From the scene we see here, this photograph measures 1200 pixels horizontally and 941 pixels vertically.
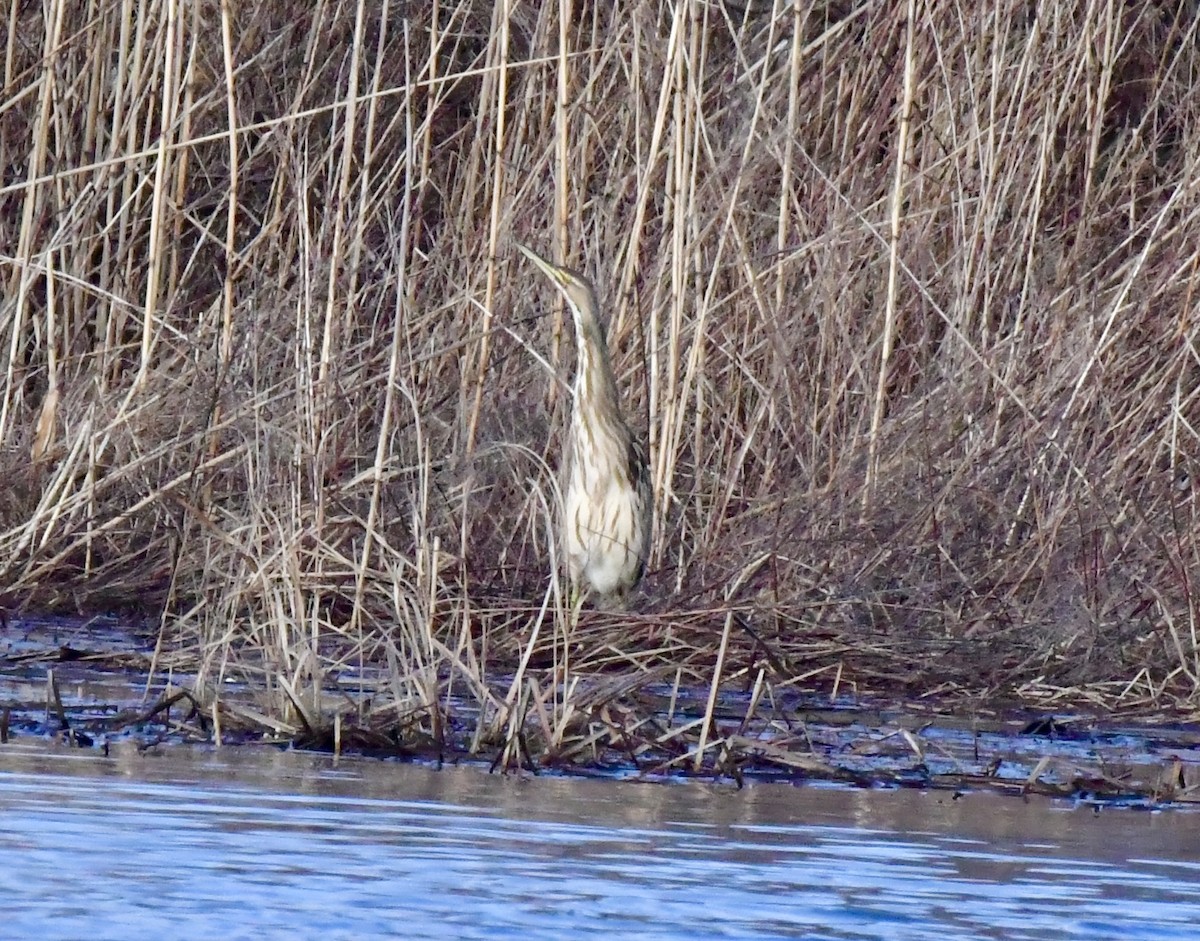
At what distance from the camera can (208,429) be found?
5.51 m

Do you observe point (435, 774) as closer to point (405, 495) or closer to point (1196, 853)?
point (1196, 853)

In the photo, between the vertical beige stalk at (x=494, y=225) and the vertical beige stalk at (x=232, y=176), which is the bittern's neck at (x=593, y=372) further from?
the vertical beige stalk at (x=232, y=176)

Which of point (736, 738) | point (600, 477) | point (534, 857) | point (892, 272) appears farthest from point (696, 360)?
point (534, 857)

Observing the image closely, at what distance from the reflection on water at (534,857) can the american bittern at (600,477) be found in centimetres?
181

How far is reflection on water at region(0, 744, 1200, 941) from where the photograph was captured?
2662mm

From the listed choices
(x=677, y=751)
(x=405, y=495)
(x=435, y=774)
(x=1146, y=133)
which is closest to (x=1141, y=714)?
(x=677, y=751)

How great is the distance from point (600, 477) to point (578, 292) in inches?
16.5

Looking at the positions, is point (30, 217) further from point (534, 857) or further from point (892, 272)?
point (534, 857)

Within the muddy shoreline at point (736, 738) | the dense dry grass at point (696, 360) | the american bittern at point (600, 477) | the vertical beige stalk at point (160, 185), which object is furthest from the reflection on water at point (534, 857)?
the vertical beige stalk at point (160, 185)

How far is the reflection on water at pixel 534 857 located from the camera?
8.73ft

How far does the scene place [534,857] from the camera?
3.02m

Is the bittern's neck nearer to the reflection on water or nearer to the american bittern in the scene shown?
the american bittern

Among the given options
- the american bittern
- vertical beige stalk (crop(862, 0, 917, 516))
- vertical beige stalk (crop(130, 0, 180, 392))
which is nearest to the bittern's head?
the american bittern

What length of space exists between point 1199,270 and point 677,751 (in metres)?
2.34
